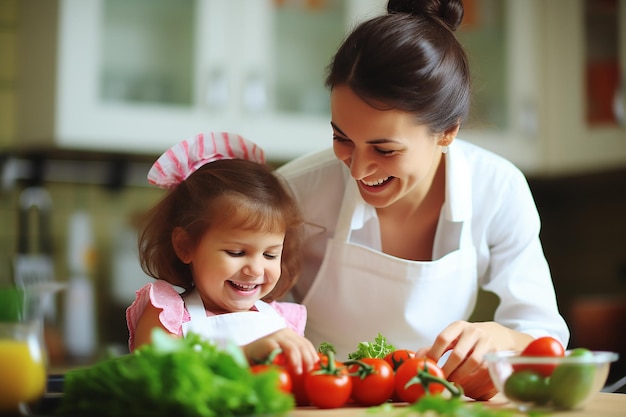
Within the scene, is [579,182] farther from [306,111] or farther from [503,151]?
[306,111]

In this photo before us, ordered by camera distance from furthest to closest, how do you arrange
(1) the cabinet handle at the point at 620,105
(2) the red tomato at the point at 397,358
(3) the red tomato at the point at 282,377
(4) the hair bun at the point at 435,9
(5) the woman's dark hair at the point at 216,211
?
(1) the cabinet handle at the point at 620,105 → (4) the hair bun at the point at 435,9 → (5) the woman's dark hair at the point at 216,211 → (2) the red tomato at the point at 397,358 → (3) the red tomato at the point at 282,377

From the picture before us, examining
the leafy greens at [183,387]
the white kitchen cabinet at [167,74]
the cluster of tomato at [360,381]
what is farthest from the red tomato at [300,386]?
the white kitchen cabinet at [167,74]

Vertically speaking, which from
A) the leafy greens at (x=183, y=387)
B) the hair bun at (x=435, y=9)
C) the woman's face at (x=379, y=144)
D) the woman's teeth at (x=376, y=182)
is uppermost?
the hair bun at (x=435, y=9)

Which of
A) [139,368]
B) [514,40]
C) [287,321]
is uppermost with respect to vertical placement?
[514,40]

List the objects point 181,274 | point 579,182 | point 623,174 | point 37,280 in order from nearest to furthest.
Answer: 1. point 181,274
2. point 37,280
3. point 623,174
4. point 579,182

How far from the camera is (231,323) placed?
1.28m

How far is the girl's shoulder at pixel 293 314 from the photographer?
1.43 m

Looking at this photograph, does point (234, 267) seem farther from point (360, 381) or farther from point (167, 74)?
point (167, 74)

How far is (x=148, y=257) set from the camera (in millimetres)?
1437

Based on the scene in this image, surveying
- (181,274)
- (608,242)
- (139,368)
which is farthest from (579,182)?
(139,368)

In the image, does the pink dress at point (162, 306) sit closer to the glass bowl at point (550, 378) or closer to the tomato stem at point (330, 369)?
the tomato stem at point (330, 369)

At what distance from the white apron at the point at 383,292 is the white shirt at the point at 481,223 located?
0.09 ft

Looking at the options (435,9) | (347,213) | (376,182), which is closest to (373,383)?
(376,182)

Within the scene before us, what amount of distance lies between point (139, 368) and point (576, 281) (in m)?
2.78
